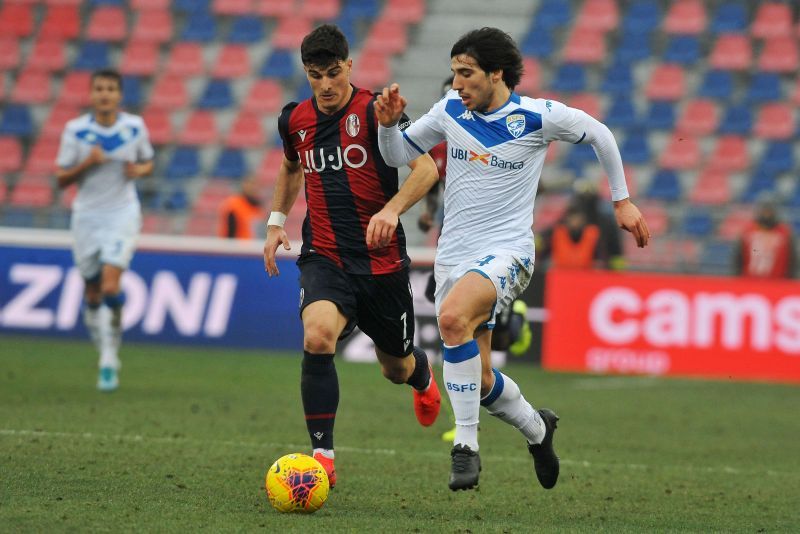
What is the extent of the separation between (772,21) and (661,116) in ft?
8.96

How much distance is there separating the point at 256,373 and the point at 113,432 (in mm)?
5232

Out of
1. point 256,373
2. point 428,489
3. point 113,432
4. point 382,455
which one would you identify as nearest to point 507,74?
point 428,489

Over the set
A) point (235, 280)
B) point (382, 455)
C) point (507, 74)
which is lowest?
point (382, 455)

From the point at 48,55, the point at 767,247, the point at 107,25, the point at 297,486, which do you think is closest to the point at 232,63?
the point at 107,25

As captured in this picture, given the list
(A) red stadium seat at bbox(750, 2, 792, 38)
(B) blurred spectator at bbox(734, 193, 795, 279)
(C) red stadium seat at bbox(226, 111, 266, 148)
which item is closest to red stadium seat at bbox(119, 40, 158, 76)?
(C) red stadium seat at bbox(226, 111, 266, 148)

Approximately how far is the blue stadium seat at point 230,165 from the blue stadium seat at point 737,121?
770 cm

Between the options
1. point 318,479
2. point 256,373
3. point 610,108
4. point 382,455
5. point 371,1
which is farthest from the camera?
point 371,1

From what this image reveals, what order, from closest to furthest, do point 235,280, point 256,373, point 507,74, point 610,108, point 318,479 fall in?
point 318,479, point 507,74, point 256,373, point 235,280, point 610,108

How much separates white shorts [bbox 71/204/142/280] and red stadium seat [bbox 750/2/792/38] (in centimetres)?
1398

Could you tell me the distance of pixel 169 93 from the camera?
23.3 metres

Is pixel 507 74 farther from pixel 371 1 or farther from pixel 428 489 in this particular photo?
pixel 371 1

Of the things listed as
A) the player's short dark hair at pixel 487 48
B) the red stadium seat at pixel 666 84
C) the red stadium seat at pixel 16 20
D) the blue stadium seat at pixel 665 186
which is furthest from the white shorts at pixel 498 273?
the red stadium seat at pixel 16 20

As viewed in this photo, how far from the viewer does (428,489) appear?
7.17m

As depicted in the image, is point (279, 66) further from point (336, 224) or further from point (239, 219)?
point (336, 224)
